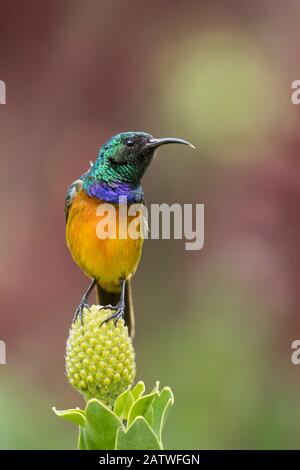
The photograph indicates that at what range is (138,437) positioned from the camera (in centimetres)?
96

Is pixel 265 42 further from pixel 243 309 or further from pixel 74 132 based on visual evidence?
pixel 243 309

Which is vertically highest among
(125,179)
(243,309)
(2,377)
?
(125,179)

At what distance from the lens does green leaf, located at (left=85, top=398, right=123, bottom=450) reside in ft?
3.39

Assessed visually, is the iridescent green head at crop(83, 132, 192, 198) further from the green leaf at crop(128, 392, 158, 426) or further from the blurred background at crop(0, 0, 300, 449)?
the blurred background at crop(0, 0, 300, 449)

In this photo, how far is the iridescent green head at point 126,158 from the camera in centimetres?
151

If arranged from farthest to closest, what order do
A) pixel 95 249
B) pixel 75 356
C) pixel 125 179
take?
pixel 95 249, pixel 125 179, pixel 75 356

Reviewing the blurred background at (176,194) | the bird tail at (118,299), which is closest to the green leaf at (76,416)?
the bird tail at (118,299)

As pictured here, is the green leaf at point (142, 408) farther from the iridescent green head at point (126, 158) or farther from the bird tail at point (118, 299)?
the bird tail at point (118, 299)

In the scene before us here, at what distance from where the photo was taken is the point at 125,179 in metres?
1.55

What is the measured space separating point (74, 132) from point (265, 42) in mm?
769

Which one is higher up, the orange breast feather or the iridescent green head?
the iridescent green head

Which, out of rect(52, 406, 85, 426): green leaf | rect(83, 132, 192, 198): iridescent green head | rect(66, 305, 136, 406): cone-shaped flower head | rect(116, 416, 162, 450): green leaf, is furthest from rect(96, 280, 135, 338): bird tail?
rect(116, 416, 162, 450): green leaf

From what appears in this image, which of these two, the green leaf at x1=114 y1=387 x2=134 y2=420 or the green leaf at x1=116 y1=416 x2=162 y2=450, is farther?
the green leaf at x1=114 y1=387 x2=134 y2=420

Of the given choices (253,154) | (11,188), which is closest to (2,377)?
(11,188)
